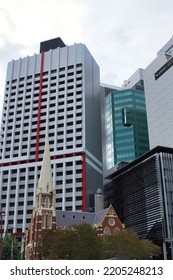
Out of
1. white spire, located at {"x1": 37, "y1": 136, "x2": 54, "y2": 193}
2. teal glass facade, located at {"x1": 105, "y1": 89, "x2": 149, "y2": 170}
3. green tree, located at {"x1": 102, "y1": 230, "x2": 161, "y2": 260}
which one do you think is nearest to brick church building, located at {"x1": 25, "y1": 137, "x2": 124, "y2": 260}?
white spire, located at {"x1": 37, "y1": 136, "x2": 54, "y2": 193}

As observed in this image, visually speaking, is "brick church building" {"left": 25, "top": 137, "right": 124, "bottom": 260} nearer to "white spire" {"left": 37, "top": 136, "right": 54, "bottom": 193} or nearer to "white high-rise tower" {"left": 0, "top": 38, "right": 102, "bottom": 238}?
"white spire" {"left": 37, "top": 136, "right": 54, "bottom": 193}

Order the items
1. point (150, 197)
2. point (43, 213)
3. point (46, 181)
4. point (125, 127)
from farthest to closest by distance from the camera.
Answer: point (125, 127)
point (46, 181)
point (43, 213)
point (150, 197)

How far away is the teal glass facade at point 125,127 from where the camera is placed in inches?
5172

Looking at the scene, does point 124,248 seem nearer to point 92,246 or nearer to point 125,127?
point 92,246

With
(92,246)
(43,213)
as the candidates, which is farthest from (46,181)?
(92,246)

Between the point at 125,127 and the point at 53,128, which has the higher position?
the point at 125,127

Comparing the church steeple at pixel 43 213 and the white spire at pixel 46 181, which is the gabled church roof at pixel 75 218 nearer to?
the church steeple at pixel 43 213

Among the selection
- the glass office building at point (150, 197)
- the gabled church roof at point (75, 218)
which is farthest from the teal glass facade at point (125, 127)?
the gabled church roof at point (75, 218)

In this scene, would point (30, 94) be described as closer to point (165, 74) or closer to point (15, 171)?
point (15, 171)

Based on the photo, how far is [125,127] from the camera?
136500 millimetres

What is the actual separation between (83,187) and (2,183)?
33384mm

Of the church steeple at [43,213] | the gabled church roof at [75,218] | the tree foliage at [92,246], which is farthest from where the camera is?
the gabled church roof at [75,218]

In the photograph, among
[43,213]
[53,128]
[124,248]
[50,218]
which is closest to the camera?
[124,248]

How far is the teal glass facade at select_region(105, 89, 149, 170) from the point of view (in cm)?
13138
